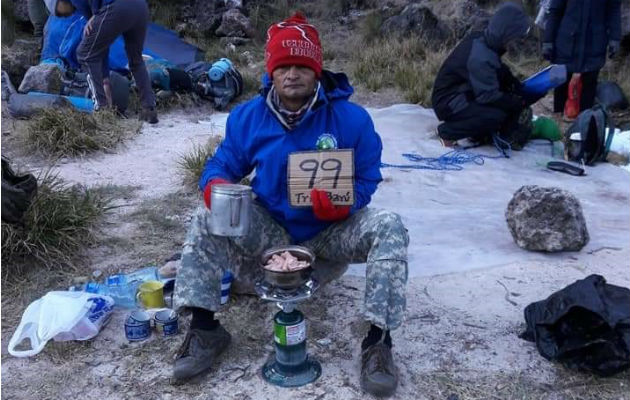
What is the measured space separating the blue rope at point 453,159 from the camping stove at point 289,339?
2.93m

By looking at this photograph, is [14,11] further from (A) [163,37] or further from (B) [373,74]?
(B) [373,74]

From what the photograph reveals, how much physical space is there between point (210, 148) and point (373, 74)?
338 centimetres

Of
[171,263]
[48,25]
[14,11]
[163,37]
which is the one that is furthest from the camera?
[14,11]

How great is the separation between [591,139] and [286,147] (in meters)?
3.73

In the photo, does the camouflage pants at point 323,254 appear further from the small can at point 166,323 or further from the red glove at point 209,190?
the small can at point 166,323

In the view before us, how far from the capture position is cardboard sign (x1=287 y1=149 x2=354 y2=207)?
2.66m

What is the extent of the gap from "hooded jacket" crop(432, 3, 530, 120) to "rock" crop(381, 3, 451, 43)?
3340 mm

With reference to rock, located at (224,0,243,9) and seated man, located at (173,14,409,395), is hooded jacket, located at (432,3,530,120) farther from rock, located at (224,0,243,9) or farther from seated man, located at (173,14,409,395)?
rock, located at (224,0,243,9)

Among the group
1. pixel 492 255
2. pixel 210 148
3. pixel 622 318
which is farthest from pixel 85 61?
pixel 622 318

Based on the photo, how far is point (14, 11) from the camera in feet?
33.7

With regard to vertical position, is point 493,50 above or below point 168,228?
above

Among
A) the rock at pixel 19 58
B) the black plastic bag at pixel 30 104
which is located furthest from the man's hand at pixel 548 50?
the rock at pixel 19 58

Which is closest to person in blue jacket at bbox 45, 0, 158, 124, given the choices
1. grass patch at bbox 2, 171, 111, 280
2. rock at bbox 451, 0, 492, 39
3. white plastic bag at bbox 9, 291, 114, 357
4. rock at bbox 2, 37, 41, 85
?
rock at bbox 2, 37, 41, 85

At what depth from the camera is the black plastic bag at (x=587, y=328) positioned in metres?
2.56
